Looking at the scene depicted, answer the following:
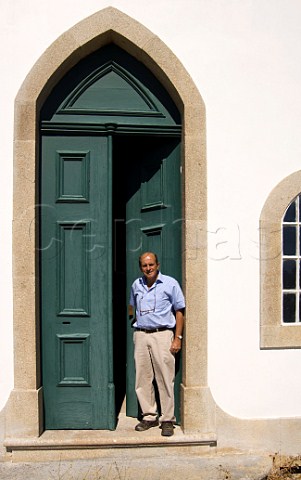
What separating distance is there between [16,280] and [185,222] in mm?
1583

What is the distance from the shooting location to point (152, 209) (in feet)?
18.0

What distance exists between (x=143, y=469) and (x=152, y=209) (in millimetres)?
2350

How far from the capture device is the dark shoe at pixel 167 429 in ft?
16.4

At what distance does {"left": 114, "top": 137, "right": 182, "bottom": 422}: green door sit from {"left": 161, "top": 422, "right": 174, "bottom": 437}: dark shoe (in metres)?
0.25

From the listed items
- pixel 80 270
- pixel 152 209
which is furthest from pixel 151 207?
pixel 80 270

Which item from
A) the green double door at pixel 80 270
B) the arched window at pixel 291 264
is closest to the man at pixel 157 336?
the green double door at pixel 80 270

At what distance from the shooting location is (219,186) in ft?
16.7

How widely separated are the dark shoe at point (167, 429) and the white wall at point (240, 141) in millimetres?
480

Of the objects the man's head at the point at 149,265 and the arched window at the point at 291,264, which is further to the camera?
the arched window at the point at 291,264

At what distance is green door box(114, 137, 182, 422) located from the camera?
209 inches

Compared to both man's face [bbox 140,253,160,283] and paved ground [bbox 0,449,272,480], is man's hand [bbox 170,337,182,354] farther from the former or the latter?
paved ground [bbox 0,449,272,480]

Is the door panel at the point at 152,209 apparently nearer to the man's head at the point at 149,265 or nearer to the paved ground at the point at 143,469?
the man's head at the point at 149,265

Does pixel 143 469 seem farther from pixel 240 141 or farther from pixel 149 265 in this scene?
pixel 240 141

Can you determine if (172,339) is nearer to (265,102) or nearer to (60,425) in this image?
(60,425)
